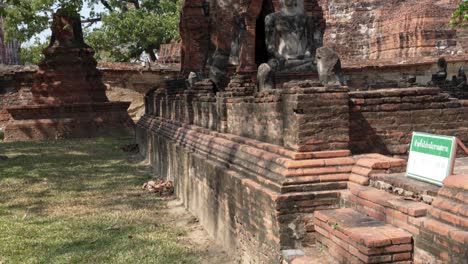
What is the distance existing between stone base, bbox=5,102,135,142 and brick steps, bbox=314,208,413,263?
13.5 meters

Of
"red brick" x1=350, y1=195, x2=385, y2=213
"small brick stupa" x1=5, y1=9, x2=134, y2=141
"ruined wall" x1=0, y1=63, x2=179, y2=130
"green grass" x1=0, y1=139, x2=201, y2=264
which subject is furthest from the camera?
"ruined wall" x1=0, y1=63, x2=179, y2=130

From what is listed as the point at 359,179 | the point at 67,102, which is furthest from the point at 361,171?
the point at 67,102

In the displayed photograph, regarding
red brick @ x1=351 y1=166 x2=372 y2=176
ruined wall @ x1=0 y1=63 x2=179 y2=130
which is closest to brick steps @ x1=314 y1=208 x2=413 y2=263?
red brick @ x1=351 y1=166 x2=372 y2=176

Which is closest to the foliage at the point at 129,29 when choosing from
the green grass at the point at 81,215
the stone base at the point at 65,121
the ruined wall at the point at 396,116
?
the stone base at the point at 65,121

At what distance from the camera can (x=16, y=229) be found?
5.71 metres

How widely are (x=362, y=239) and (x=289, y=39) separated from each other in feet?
19.5

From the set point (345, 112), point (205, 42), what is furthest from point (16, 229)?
point (205, 42)

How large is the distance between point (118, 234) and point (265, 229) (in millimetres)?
2229

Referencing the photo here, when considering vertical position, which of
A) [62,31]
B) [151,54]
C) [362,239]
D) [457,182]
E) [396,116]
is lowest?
[362,239]

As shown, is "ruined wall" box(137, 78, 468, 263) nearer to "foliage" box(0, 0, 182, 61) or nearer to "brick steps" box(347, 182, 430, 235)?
"brick steps" box(347, 182, 430, 235)

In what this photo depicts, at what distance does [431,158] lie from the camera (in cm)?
308

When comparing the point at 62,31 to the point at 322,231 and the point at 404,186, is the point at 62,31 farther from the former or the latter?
the point at 404,186

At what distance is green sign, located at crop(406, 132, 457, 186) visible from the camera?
2.87m

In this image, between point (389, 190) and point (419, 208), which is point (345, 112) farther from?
point (419, 208)
